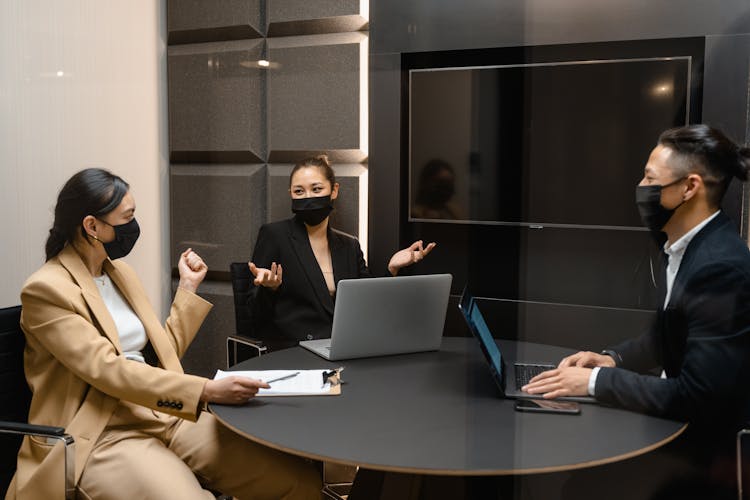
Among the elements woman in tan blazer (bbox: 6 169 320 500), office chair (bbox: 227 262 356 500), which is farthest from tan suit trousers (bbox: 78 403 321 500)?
office chair (bbox: 227 262 356 500)

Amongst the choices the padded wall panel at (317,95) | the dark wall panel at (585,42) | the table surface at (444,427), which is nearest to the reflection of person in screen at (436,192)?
the dark wall panel at (585,42)

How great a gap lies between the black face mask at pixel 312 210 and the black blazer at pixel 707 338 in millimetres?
1667

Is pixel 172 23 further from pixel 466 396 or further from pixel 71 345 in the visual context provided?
pixel 466 396

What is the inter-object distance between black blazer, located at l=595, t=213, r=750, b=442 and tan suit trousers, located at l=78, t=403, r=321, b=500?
0.91 meters

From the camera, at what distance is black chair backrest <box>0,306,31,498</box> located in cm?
165

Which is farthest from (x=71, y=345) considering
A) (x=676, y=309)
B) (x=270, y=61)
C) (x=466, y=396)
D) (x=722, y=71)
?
(x=270, y=61)

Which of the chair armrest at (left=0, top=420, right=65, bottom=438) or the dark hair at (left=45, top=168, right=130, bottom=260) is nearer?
the chair armrest at (left=0, top=420, right=65, bottom=438)

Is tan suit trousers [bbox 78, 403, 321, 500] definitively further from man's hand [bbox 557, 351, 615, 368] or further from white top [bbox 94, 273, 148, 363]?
man's hand [bbox 557, 351, 615, 368]

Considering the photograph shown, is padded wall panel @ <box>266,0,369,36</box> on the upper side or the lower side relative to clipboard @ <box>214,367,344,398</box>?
upper

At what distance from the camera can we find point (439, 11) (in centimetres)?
203

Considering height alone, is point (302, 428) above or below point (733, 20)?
below

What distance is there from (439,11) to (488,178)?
845mm

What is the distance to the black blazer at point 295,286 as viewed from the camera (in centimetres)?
250

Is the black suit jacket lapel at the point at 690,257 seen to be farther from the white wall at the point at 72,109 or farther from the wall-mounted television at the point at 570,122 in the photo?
the white wall at the point at 72,109
